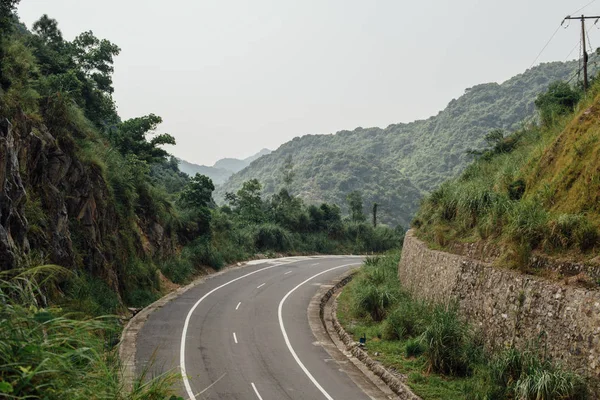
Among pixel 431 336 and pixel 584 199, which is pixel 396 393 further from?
pixel 584 199

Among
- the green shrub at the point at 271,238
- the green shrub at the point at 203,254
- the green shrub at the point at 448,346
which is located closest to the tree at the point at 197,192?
the green shrub at the point at 203,254

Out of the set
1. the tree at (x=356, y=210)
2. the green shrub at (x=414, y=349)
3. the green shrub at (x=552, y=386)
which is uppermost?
the tree at (x=356, y=210)

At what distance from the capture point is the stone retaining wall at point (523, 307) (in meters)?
9.59

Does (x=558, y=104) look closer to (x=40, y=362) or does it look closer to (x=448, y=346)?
(x=448, y=346)

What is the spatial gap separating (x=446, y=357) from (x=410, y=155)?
447 feet

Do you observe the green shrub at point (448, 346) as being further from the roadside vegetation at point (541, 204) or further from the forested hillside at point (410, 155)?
the forested hillside at point (410, 155)

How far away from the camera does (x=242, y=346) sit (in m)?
16.8

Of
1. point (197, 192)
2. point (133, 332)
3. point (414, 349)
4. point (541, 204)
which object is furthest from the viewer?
point (197, 192)

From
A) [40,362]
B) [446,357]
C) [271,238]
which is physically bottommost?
[446,357]

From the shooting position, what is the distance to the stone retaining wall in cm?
959

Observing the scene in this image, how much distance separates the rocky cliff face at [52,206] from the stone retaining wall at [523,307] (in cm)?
1168

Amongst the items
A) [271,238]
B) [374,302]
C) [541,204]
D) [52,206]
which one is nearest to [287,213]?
[271,238]

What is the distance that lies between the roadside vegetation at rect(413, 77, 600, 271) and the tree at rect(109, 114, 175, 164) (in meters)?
19.5

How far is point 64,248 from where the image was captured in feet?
55.2
